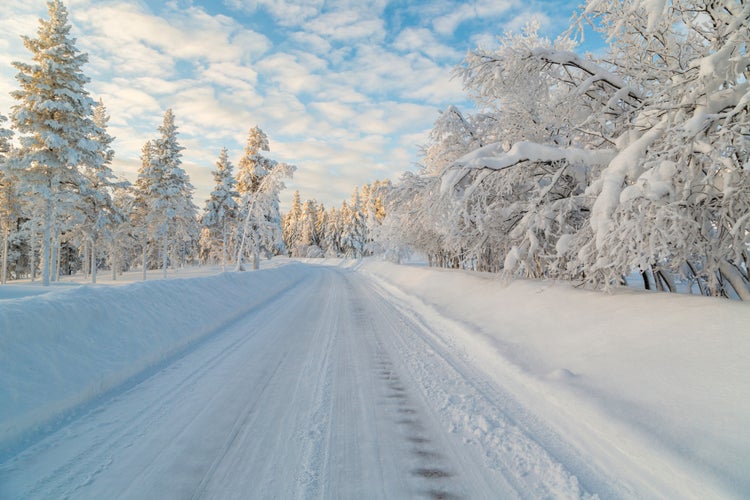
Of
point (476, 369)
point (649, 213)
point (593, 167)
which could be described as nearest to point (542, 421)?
point (476, 369)

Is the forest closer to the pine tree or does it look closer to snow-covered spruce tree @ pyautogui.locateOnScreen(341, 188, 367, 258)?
the pine tree

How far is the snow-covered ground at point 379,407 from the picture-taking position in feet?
9.02

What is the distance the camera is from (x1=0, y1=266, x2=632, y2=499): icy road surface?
105 inches

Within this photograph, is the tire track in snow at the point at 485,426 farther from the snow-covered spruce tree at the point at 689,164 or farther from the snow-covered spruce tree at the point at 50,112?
the snow-covered spruce tree at the point at 50,112

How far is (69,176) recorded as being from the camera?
20.8 metres

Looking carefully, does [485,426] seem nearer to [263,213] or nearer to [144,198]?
[263,213]

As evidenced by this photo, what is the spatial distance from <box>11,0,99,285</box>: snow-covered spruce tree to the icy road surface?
20.9 metres

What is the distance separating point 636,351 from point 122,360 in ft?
22.8

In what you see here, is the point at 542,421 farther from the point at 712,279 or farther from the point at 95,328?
the point at 95,328

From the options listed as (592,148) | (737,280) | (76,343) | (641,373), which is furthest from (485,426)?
(592,148)

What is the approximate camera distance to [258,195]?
32.9m

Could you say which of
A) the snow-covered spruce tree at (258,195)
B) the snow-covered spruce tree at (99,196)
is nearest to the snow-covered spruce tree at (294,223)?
the snow-covered spruce tree at (258,195)

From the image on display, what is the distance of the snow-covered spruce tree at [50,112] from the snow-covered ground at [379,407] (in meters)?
18.8

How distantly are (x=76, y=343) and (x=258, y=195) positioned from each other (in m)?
29.7
